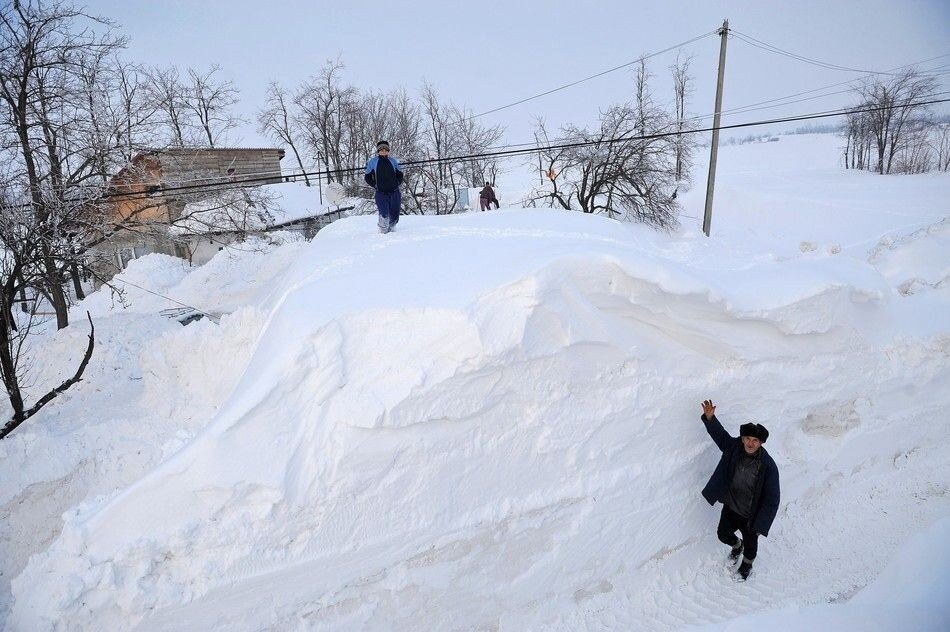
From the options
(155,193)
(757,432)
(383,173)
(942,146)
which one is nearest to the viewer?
(757,432)

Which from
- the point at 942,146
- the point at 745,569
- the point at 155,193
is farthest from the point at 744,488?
the point at 942,146

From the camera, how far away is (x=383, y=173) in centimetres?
711

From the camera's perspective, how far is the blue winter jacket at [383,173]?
23.3ft

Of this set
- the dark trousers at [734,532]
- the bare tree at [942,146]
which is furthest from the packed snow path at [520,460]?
the bare tree at [942,146]

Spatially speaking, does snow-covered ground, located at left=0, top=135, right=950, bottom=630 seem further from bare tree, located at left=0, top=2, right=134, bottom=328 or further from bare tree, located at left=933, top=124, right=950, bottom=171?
bare tree, located at left=933, top=124, right=950, bottom=171

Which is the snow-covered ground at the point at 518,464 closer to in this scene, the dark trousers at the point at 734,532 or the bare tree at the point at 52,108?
the dark trousers at the point at 734,532

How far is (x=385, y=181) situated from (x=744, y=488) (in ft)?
18.8

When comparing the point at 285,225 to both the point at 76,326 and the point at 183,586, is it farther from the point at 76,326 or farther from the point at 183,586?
the point at 183,586

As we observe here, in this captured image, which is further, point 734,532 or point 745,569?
point 734,532

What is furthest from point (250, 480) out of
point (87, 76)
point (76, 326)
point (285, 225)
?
point (285, 225)

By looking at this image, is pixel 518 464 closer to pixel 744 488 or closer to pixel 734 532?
pixel 744 488

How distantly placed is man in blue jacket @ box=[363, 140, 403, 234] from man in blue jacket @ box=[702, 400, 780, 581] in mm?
5021

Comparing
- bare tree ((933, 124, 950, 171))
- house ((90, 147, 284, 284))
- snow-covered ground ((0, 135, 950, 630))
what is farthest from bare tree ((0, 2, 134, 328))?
bare tree ((933, 124, 950, 171))

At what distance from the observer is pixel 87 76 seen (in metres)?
11.2
